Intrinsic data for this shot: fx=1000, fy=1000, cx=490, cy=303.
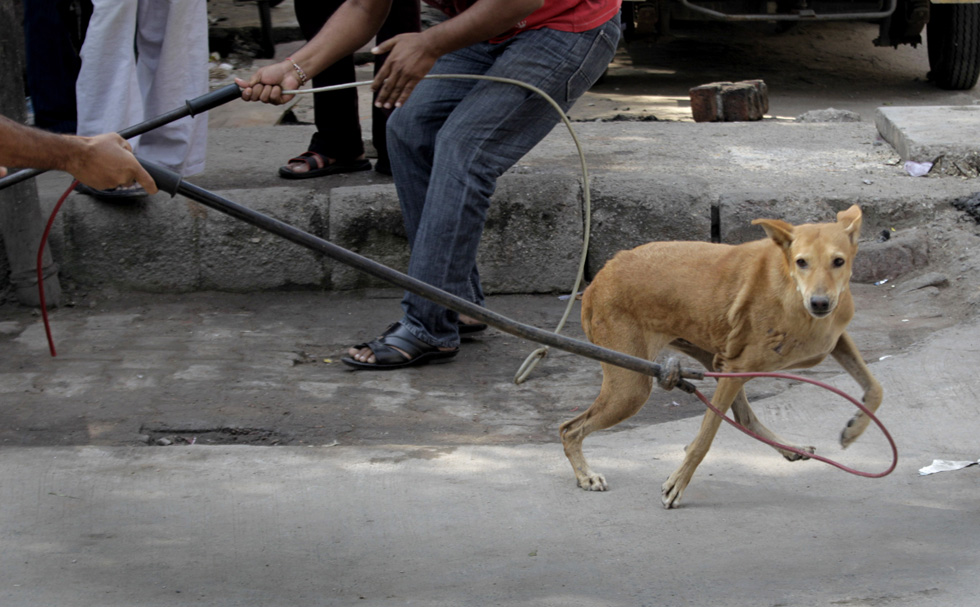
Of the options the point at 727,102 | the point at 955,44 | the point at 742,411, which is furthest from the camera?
the point at 955,44

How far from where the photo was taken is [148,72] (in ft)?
15.3

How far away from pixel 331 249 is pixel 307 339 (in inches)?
79.0

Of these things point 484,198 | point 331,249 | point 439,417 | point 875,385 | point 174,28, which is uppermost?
point 174,28

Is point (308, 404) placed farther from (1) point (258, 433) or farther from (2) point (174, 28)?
(2) point (174, 28)

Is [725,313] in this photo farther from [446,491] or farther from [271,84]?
[271,84]

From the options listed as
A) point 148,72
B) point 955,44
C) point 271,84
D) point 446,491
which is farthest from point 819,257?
point 955,44

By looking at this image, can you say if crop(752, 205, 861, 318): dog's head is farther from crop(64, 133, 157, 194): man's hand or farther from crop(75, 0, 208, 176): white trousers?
crop(75, 0, 208, 176): white trousers

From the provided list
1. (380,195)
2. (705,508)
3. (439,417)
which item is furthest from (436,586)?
(380,195)

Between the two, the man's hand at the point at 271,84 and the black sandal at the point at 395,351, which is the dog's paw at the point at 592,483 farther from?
the man's hand at the point at 271,84

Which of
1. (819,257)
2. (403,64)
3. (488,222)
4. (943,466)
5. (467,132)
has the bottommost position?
(943,466)

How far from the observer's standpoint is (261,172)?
16.9 feet

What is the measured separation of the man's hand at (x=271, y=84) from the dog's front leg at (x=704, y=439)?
1.69 m

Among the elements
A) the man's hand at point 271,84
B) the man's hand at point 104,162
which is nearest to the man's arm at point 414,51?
the man's hand at point 271,84

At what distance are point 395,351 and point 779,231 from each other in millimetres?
1754
